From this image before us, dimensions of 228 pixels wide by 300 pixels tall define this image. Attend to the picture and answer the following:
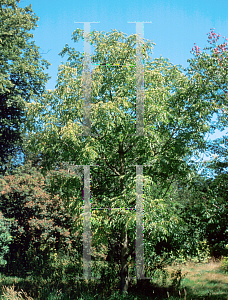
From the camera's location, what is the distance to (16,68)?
48.8 ft

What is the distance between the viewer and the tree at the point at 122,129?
19.2 feet

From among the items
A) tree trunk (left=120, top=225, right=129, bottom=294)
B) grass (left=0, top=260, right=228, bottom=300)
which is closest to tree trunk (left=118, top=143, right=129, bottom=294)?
tree trunk (left=120, top=225, right=129, bottom=294)

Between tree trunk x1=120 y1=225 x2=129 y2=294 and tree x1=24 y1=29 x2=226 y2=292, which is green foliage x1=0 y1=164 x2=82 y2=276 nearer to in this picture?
tree trunk x1=120 y1=225 x2=129 y2=294

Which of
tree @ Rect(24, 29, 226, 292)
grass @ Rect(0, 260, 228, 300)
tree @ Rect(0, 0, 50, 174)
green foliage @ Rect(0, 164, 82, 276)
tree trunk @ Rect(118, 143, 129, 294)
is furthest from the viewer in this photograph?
tree @ Rect(0, 0, 50, 174)

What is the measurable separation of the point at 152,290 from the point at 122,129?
3.87m

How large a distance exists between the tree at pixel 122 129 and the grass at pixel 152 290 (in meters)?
0.72

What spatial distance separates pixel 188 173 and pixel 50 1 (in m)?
5.58

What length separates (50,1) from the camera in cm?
782

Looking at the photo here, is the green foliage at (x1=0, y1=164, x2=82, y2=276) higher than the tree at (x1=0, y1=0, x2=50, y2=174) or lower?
lower

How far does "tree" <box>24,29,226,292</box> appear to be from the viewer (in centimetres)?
585

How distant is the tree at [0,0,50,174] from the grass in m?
8.74

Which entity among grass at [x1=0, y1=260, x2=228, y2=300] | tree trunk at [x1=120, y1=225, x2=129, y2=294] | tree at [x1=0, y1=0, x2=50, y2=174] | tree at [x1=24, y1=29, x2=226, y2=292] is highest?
tree at [x1=0, y1=0, x2=50, y2=174]

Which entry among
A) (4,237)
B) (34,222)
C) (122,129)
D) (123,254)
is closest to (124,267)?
(123,254)

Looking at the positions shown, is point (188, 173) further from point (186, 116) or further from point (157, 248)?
point (157, 248)
